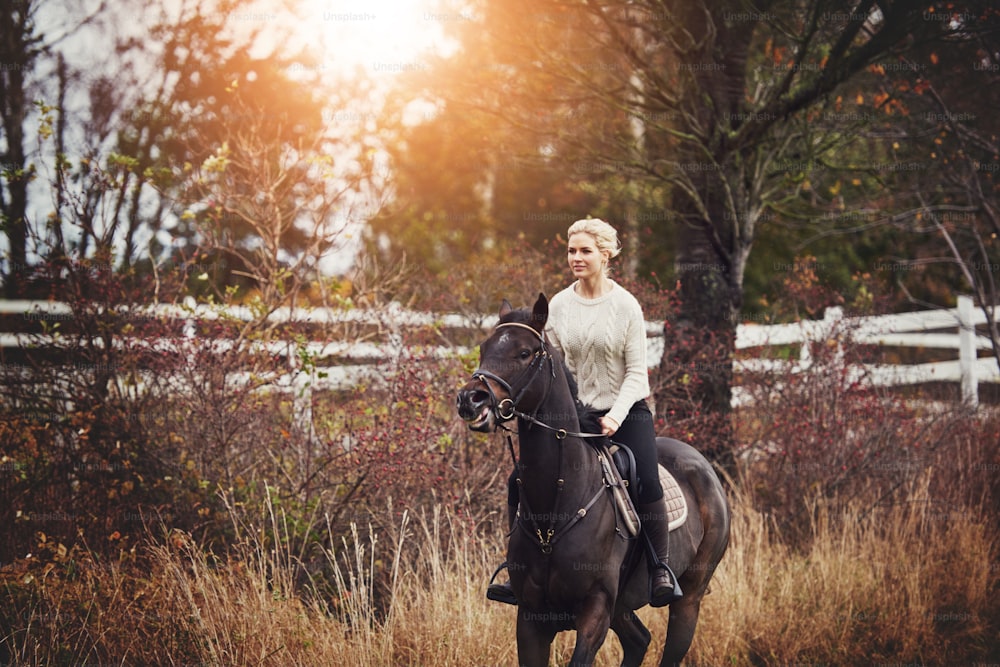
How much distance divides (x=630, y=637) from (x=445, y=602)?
4.30 ft

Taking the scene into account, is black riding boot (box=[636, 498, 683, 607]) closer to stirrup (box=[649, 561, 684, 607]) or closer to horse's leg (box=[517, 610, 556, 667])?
stirrup (box=[649, 561, 684, 607])

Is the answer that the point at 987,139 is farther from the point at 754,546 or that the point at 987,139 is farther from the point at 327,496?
the point at 327,496

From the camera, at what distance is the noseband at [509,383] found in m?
4.27

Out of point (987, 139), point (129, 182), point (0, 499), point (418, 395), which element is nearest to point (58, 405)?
point (0, 499)

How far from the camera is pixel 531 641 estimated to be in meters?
4.85

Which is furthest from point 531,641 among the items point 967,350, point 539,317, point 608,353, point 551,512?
point 967,350

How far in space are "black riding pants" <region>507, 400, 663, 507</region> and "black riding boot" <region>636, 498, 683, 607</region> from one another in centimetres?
6

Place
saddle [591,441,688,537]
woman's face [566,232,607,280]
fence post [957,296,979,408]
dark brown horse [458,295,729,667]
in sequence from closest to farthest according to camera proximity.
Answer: dark brown horse [458,295,729,667] < woman's face [566,232,607,280] < saddle [591,441,688,537] < fence post [957,296,979,408]

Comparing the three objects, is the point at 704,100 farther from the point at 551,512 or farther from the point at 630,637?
the point at 551,512

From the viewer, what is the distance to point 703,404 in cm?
977

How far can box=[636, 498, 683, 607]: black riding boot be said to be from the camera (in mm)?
5250

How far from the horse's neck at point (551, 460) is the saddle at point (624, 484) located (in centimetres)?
25

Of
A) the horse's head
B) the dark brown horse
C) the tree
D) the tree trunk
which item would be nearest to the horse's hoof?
the dark brown horse

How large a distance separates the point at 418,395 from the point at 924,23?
6345mm
